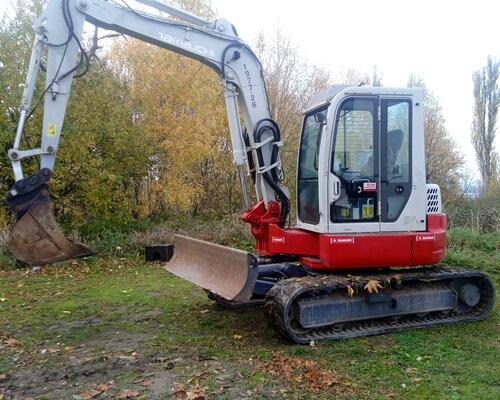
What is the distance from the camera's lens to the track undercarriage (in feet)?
18.0

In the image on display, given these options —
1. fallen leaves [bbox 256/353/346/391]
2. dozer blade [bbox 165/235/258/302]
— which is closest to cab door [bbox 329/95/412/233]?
dozer blade [bbox 165/235/258/302]

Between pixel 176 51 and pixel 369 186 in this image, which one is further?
pixel 176 51

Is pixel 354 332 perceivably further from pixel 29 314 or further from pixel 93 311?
pixel 29 314

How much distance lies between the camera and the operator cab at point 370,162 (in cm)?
580

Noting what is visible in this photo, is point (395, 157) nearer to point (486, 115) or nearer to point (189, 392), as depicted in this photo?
point (189, 392)

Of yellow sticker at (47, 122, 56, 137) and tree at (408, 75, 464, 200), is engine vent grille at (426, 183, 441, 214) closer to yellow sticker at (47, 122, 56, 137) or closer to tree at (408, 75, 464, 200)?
yellow sticker at (47, 122, 56, 137)

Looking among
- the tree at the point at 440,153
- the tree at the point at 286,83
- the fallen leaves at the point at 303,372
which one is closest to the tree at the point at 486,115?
the tree at the point at 440,153

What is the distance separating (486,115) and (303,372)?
98.4 feet

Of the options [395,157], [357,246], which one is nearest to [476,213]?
[395,157]

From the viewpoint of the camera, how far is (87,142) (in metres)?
12.0

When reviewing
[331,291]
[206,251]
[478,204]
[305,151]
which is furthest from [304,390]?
[478,204]

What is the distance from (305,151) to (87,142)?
717 cm

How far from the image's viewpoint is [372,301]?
19.1ft

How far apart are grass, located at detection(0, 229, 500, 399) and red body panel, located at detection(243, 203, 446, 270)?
865mm
